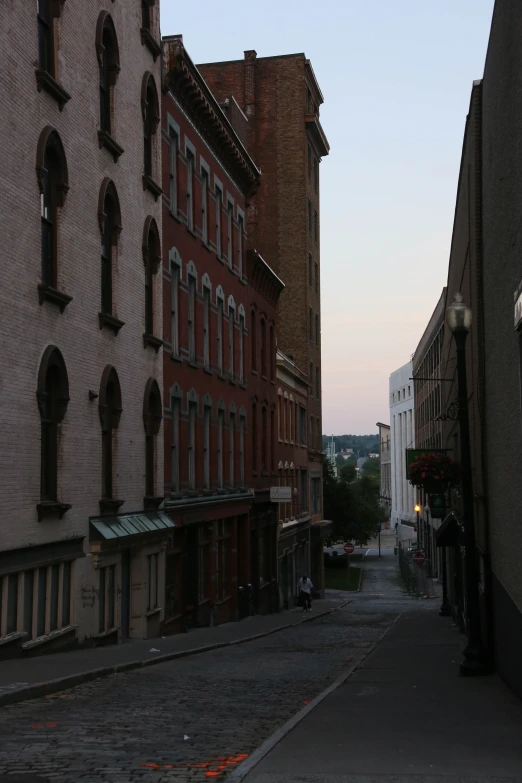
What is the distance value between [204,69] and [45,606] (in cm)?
4841

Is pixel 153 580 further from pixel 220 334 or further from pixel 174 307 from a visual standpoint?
pixel 220 334

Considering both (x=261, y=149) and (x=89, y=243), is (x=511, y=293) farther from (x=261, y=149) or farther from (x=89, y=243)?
(x=261, y=149)

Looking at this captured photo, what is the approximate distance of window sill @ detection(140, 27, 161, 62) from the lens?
27406mm

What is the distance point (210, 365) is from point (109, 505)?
1252 cm

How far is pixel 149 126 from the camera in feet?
92.2

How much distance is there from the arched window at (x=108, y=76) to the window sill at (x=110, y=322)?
3.74m

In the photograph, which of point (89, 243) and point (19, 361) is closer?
point (19, 361)

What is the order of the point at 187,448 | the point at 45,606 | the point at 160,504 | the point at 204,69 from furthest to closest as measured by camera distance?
the point at 204,69, the point at 187,448, the point at 160,504, the point at 45,606

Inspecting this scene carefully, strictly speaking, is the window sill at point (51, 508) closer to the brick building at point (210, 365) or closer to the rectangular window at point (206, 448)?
the brick building at point (210, 365)

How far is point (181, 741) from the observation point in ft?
34.8

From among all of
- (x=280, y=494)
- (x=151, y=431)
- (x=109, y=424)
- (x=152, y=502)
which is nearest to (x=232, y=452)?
(x=280, y=494)

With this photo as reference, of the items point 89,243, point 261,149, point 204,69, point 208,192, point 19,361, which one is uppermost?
point 204,69

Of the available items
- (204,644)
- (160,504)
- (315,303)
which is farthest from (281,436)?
(204,644)

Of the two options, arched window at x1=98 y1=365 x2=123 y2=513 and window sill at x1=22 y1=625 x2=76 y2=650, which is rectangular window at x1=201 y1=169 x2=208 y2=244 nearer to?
arched window at x1=98 y1=365 x2=123 y2=513
